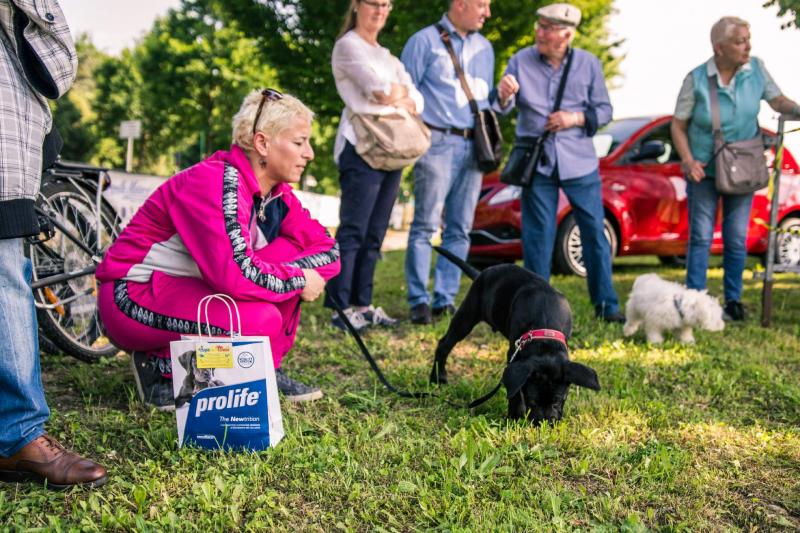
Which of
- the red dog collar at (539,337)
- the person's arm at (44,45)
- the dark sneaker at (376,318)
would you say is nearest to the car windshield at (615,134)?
the dark sneaker at (376,318)

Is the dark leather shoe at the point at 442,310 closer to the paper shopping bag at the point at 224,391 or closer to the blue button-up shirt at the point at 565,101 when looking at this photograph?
the blue button-up shirt at the point at 565,101

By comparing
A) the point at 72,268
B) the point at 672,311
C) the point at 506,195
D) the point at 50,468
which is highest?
the point at 506,195

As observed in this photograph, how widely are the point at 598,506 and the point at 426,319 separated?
2969 mm

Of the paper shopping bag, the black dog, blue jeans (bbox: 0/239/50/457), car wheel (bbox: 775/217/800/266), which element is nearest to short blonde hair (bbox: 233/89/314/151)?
the paper shopping bag

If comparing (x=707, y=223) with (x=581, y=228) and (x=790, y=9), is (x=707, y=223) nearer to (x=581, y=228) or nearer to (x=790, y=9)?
(x=581, y=228)

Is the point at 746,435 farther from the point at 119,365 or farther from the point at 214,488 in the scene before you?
the point at 119,365

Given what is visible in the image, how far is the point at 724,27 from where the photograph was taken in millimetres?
5332

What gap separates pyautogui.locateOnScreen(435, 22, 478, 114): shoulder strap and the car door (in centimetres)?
322

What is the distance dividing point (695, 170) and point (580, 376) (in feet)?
10.8

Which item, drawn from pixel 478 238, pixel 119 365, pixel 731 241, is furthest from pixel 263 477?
pixel 478 238

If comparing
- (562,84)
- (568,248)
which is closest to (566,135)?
(562,84)

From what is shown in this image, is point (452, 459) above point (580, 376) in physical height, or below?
below

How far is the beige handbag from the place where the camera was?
4.80 m

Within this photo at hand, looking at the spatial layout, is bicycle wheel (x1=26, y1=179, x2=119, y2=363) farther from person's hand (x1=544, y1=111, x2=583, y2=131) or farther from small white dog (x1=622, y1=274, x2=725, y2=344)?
small white dog (x1=622, y1=274, x2=725, y2=344)
